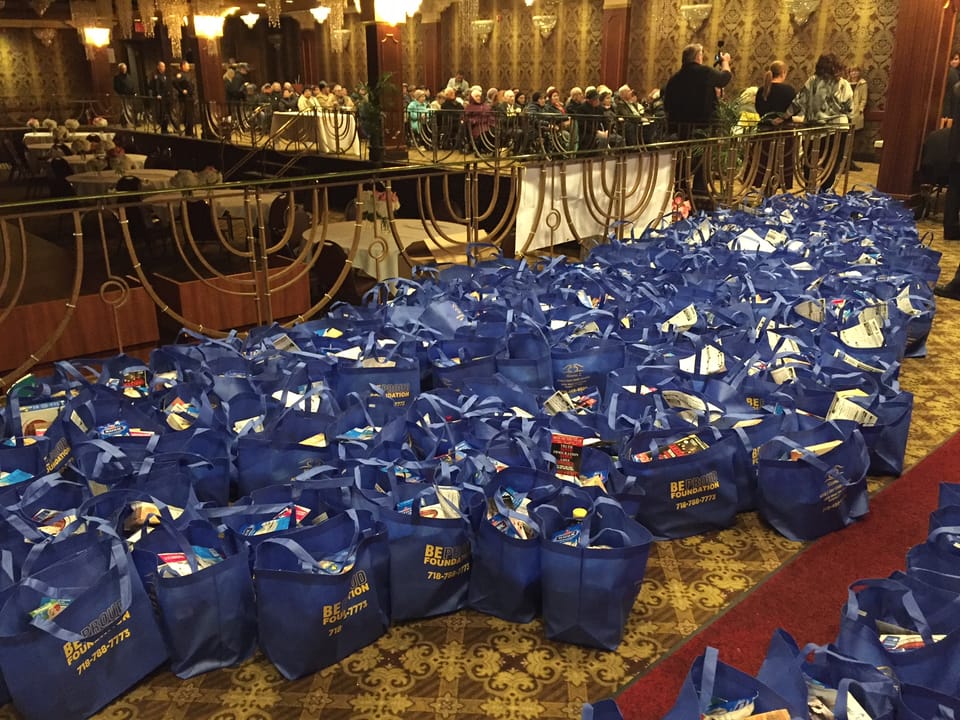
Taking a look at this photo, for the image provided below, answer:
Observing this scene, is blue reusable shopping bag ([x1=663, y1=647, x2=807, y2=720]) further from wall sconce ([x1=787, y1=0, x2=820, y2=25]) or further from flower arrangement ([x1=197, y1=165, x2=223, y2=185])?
wall sconce ([x1=787, y1=0, x2=820, y2=25])

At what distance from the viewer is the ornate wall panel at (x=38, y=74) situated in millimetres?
19453

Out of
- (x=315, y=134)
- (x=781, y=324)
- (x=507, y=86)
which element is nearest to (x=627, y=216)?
(x=781, y=324)

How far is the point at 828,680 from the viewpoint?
5.22 ft

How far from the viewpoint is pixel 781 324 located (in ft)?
11.8

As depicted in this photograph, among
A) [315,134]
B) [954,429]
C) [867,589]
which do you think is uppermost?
[315,134]

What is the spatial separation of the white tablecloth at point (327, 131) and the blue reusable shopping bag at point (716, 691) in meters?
10.2

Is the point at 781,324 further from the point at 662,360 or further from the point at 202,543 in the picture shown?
the point at 202,543

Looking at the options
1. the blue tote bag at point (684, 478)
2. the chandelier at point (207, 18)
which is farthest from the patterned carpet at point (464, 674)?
the chandelier at point (207, 18)

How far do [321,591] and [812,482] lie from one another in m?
1.48

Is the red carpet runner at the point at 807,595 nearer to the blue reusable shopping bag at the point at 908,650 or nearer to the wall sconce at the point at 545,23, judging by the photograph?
the blue reusable shopping bag at the point at 908,650

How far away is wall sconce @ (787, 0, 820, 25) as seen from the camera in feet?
43.1

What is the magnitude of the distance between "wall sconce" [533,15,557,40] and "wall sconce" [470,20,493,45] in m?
1.32

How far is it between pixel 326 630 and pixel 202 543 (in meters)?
0.38

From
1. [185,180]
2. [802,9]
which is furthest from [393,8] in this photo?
[802,9]
